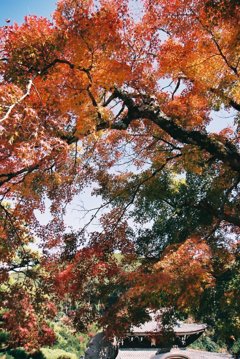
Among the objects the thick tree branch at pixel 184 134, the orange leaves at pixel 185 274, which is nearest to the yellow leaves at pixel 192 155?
the thick tree branch at pixel 184 134

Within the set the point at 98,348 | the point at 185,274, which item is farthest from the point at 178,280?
the point at 98,348

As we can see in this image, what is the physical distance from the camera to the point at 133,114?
8328mm

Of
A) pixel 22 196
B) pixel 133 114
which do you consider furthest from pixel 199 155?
pixel 22 196

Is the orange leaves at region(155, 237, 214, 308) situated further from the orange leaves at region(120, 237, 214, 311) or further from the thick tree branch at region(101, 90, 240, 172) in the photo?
the thick tree branch at region(101, 90, 240, 172)

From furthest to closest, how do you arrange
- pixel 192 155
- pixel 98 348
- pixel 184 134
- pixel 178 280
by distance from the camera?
pixel 98 348
pixel 192 155
pixel 184 134
pixel 178 280

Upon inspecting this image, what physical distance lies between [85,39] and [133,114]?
2.25 metres

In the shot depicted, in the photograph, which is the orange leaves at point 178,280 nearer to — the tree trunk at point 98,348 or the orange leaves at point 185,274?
the orange leaves at point 185,274

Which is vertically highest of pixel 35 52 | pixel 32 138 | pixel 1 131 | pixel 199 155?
pixel 35 52

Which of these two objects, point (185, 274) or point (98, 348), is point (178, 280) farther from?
point (98, 348)

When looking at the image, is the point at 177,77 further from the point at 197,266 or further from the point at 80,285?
the point at 80,285

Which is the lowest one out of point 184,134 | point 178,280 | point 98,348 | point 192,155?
point 98,348

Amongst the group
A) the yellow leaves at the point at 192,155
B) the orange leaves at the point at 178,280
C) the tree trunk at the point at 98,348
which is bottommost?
the tree trunk at the point at 98,348

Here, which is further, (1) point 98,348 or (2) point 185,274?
(1) point 98,348

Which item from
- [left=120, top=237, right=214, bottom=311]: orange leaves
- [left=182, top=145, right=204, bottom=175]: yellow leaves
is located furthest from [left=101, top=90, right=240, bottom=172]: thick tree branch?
[left=120, top=237, right=214, bottom=311]: orange leaves
